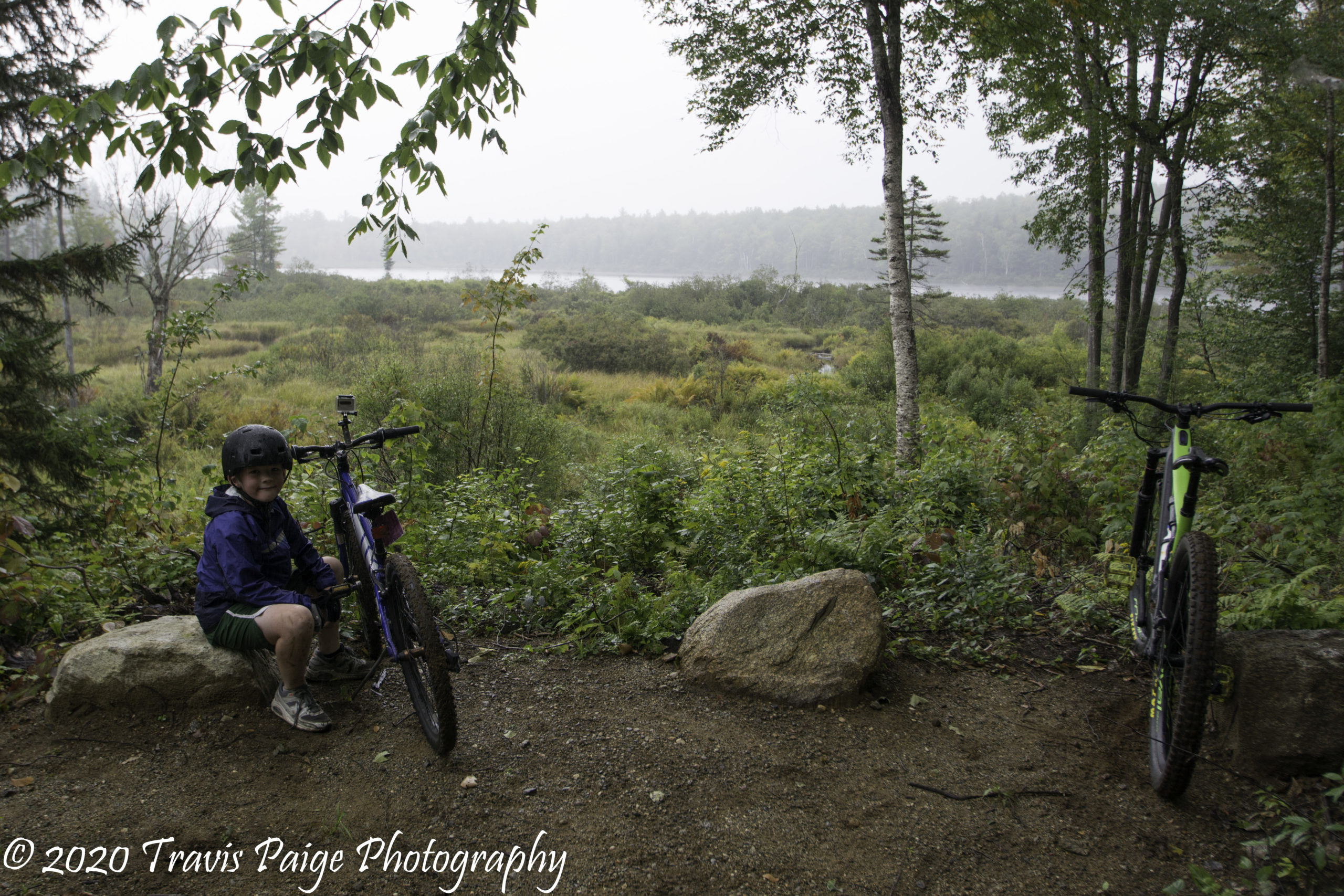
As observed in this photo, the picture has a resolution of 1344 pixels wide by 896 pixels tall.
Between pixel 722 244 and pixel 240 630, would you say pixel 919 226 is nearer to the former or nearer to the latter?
pixel 240 630

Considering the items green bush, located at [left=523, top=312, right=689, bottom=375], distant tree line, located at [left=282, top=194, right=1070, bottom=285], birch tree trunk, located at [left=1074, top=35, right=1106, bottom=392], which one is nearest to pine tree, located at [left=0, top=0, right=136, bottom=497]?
birch tree trunk, located at [left=1074, top=35, right=1106, bottom=392]

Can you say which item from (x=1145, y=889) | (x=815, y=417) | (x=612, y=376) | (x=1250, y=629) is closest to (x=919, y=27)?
(x=815, y=417)

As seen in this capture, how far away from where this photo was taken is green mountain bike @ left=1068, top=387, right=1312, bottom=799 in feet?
7.34

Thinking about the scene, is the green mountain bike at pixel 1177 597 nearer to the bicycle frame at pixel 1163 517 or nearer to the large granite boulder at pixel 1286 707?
the bicycle frame at pixel 1163 517

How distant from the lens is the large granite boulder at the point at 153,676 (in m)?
3.32

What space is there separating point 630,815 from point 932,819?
1.11 m

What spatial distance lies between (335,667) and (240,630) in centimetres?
68

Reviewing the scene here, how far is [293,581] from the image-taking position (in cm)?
345

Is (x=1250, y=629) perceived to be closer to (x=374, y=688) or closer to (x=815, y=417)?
(x=374, y=688)

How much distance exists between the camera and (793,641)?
3.58 m

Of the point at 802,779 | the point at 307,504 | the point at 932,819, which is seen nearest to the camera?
the point at 932,819

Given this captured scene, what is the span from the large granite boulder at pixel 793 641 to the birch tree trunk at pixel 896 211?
16.5ft

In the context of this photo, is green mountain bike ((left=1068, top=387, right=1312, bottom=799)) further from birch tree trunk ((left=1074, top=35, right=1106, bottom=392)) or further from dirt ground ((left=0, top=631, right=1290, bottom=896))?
birch tree trunk ((left=1074, top=35, right=1106, bottom=392))

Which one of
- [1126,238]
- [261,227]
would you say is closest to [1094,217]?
[1126,238]
